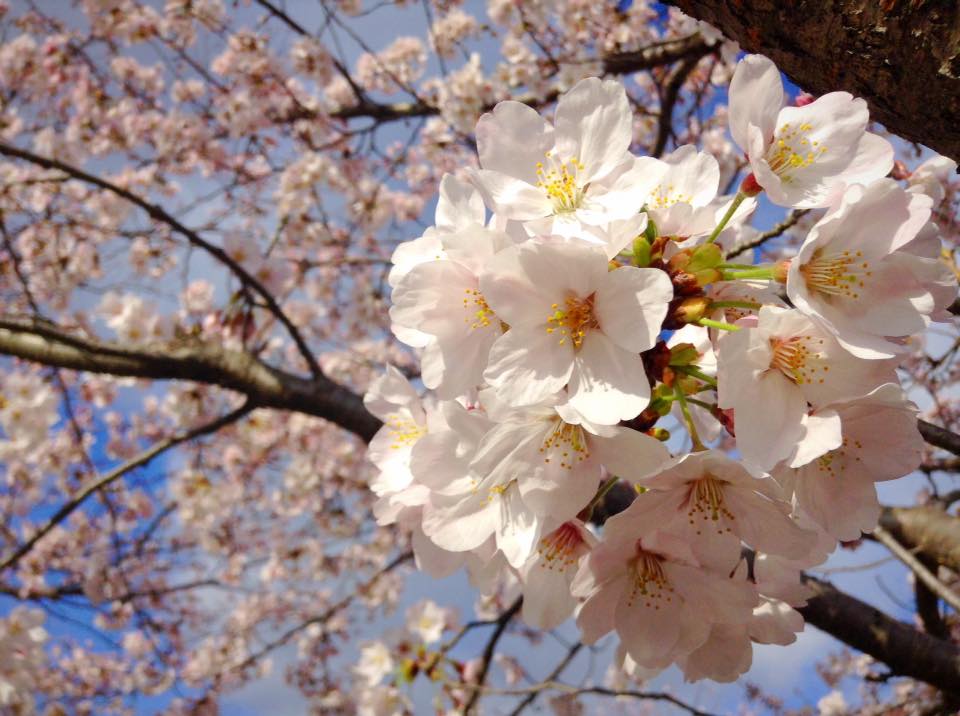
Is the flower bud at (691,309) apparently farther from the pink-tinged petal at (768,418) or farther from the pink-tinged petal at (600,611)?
the pink-tinged petal at (600,611)

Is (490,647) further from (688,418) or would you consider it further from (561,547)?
(688,418)

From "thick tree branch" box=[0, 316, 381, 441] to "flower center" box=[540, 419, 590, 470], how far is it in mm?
1675

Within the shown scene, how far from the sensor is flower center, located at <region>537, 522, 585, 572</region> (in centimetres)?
109

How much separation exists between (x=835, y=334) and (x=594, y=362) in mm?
A: 302

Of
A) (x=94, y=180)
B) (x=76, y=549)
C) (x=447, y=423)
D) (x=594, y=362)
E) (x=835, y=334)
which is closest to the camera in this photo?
(x=835, y=334)

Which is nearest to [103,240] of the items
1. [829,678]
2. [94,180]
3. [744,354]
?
[94,180]

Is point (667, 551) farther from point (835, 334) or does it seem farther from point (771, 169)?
point (771, 169)

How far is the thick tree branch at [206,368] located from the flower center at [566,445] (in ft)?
5.50

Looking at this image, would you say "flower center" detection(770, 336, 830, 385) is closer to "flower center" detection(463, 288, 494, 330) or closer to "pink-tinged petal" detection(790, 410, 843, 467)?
"pink-tinged petal" detection(790, 410, 843, 467)

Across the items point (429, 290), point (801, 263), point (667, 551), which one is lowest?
point (667, 551)

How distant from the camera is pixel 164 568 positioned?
6516 mm

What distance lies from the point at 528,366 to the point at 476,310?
140mm

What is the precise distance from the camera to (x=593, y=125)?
3.36 ft

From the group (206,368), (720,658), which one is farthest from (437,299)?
(206,368)
